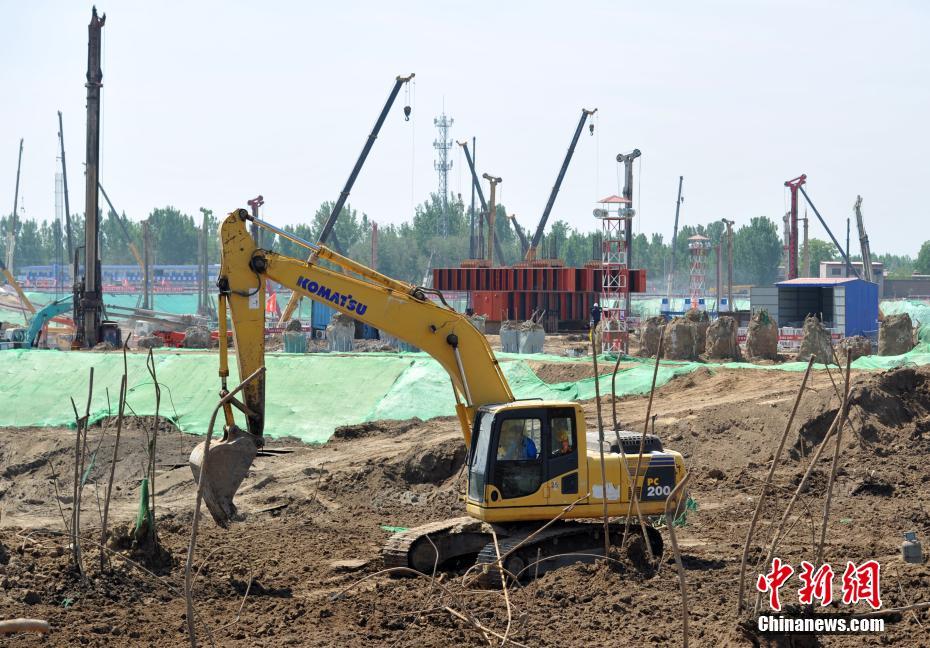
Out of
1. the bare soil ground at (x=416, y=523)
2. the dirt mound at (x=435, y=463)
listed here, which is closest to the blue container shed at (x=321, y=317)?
the bare soil ground at (x=416, y=523)

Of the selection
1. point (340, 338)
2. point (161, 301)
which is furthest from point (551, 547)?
point (161, 301)

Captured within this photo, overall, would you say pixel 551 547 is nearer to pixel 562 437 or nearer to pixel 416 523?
pixel 562 437

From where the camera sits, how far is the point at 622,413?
23.5 metres

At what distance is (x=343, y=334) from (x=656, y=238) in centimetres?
11635

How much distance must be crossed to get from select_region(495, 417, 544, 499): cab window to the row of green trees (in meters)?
96.5

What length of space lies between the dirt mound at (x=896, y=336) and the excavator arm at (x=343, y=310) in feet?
79.4

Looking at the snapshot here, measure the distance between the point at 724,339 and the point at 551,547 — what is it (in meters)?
23.4

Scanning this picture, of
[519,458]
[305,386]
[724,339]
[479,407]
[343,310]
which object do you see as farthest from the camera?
[724,339]

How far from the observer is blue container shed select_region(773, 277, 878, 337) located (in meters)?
44.0

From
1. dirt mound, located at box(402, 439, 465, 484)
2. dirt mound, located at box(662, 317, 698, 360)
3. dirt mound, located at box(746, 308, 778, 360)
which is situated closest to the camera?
dirt mound, located at box(402, 439, 465, 484)

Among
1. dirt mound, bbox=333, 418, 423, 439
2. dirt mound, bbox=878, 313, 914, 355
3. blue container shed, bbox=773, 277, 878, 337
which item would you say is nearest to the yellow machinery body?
dirt mound, bbox=333, 418, 423, 439

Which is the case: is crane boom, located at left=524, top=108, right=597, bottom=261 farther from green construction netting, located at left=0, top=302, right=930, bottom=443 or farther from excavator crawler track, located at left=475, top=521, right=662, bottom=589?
excavator crawler track, located at left=475, top=521, right=662, bottom=589

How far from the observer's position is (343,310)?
13500mm

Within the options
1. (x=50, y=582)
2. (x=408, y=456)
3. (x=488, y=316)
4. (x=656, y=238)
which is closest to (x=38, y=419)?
(x=408, y=456)
